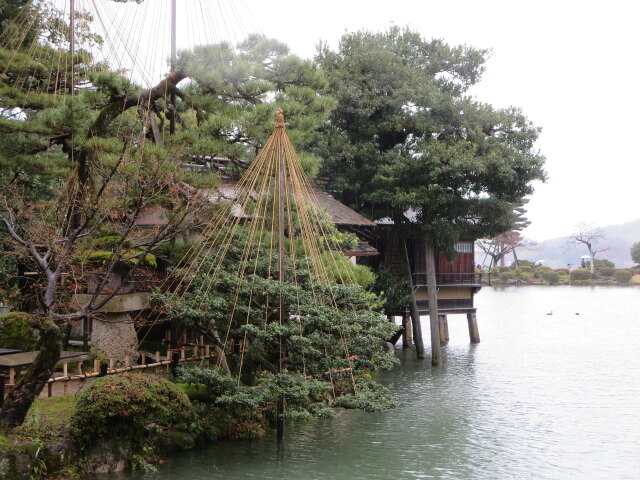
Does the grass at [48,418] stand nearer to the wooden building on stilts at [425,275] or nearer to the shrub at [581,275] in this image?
the wooden building on stilts at [425,275]

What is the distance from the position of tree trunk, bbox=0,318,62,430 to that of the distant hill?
135m

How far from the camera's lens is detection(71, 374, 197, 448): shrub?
10.8 m

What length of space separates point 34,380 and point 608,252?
151292mm

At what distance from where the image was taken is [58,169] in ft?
47.0

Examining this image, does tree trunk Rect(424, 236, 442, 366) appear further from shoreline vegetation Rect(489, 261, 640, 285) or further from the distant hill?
the distant hill

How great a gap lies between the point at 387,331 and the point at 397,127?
39.8 ft

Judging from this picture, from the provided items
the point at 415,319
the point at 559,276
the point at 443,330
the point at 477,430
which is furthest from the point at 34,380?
the point at 559,276

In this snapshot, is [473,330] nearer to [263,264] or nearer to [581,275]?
[263,264]

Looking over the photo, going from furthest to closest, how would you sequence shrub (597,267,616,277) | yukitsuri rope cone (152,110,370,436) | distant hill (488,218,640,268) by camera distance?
distant hill (488,218,640,268)
shrub (597,267,616,277)
yukitsuri rope cone (152,110,370,436)

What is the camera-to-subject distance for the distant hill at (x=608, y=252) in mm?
144625

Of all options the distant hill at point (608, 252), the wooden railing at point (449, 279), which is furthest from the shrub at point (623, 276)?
the distant hill at point (608, 252)

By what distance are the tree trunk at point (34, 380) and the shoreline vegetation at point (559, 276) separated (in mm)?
57085

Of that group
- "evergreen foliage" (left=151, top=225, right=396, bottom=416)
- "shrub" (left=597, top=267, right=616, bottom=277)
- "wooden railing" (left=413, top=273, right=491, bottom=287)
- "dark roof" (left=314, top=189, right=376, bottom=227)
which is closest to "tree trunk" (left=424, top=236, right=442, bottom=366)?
"wooden railing" (left=413, top=273, right=491, bottom=287)

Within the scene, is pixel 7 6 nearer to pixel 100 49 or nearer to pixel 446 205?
pixel 100 49
